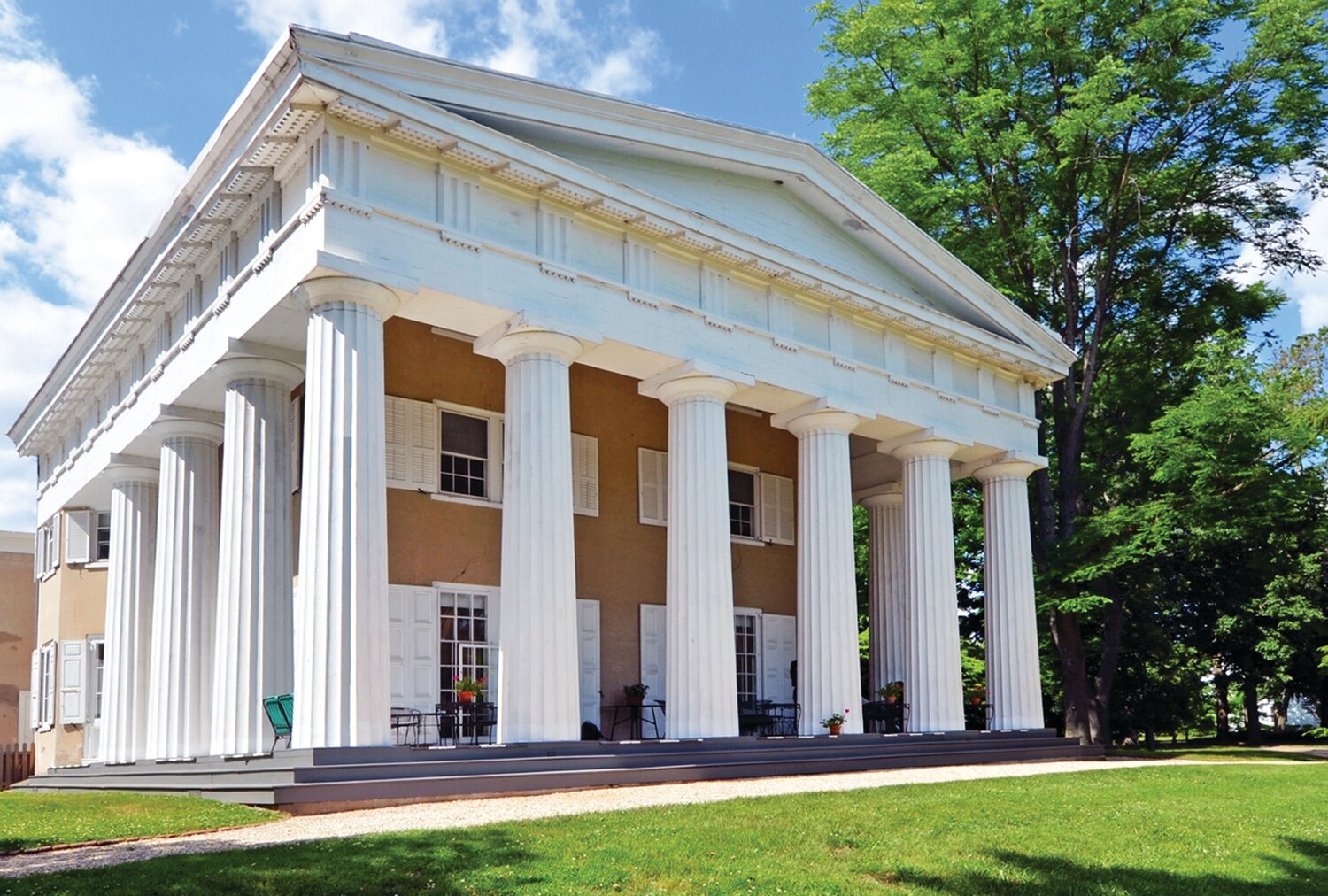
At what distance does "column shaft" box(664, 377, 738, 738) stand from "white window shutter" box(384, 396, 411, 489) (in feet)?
14.0

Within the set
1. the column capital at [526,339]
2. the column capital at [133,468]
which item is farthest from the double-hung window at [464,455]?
the column capital at [133,468]

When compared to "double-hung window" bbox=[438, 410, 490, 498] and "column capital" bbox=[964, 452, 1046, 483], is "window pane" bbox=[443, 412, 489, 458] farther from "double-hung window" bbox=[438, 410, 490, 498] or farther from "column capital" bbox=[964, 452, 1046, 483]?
"column capital" bbox=[964, 452, 1046, 483]

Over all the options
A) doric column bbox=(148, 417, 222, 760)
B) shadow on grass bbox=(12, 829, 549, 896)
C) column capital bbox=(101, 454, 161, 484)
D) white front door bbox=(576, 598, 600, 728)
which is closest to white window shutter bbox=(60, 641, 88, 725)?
column capital bbox=(101, 454, 161, 484)

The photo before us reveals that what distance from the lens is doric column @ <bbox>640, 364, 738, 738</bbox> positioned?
1916 centimetres

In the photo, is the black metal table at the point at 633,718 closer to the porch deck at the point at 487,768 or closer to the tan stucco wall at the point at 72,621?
the porch deck at the point at 487,768

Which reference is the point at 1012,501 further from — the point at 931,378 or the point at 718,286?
the point at 718,286

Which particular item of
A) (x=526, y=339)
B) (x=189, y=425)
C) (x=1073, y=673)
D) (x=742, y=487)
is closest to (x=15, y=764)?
(x=189, y=425)

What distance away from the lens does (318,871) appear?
32.1 feet

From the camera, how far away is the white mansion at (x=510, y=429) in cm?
1602

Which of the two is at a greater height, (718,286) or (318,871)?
(718,286)

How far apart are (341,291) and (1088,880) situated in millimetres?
10710

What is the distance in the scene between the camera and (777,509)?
26594mm

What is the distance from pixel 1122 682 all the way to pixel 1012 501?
55.7ft

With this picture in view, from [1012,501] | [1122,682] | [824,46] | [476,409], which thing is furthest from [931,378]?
[1122,682]
